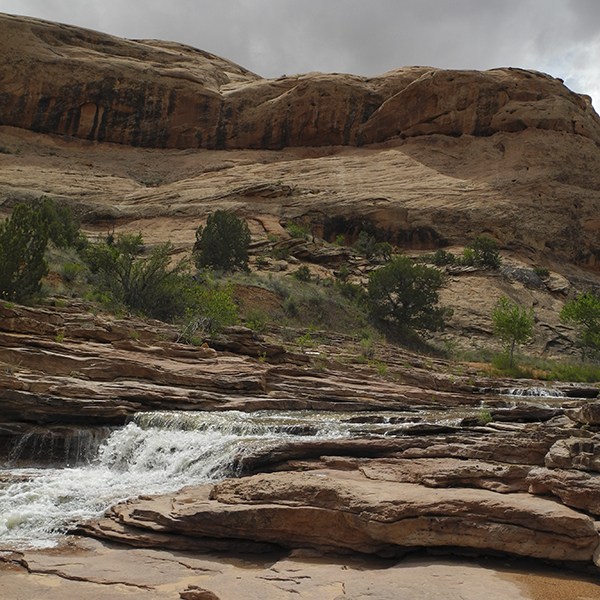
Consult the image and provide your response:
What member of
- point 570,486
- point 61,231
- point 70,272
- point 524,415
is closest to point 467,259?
point 61,231

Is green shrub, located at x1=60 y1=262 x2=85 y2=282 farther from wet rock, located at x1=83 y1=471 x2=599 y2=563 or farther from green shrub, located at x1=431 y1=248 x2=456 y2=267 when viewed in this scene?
green shrub, located at x1=431 y1=248 x2=456 y2=267

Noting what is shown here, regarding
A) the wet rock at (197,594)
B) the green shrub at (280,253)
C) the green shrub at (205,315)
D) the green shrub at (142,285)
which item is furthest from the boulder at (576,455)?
the green shrub at (280,253)

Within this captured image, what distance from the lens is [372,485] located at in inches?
249

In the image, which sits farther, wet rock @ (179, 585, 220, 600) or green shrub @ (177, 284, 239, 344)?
green shrub @ (177, 284, 239, 344)

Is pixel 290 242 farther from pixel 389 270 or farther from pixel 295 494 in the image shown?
pixel 295 494

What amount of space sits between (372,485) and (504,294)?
26743mm

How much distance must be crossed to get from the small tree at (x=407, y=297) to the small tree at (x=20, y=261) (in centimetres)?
1590

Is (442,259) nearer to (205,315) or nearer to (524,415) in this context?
(205,315)

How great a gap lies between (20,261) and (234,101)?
129 feet

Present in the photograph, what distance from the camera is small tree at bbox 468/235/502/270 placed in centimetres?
3275

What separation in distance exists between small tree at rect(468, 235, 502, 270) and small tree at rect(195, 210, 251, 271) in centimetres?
1414

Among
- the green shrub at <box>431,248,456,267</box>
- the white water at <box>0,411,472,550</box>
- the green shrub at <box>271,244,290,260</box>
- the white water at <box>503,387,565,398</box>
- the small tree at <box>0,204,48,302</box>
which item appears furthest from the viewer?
the green shrub at <box>431,248,456,267</box>

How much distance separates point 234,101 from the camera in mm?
49281

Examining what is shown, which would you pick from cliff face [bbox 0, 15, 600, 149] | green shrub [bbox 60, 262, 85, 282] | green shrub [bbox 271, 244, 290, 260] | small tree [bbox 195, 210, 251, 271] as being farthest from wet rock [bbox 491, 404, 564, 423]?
cliff face [bbox 0, 15, 600, 149]
